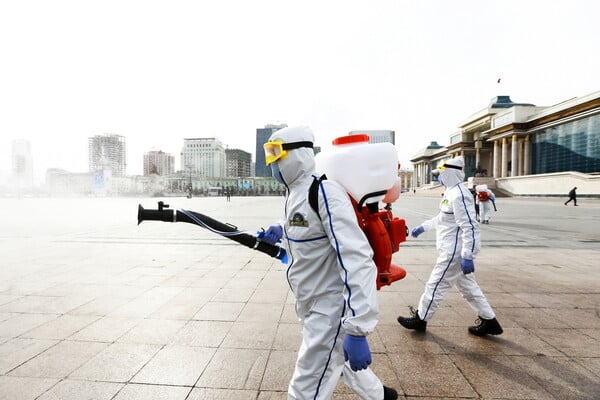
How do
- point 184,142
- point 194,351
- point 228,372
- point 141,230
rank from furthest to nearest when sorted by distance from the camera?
point 184,142
point 141,230
point 194,351
point 228,372

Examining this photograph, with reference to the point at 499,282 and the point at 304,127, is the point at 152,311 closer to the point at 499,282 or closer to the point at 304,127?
the point at 304,127

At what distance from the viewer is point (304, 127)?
6.61 ft

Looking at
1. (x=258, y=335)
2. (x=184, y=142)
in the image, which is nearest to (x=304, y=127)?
(x=258, y=335)

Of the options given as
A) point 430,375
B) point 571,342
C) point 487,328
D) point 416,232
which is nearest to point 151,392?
point 430,375

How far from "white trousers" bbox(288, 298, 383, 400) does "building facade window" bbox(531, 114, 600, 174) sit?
4911 centimetres

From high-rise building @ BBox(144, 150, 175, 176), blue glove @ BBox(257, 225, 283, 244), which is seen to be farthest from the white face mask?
high-rise building @ BBox(144, 150, 175, 176)

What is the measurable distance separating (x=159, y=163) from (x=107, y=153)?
98.1ft

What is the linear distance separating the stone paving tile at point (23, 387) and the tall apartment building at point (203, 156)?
123749mm

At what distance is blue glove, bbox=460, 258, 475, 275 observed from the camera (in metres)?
3.32

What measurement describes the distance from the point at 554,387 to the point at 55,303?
5.59 meters

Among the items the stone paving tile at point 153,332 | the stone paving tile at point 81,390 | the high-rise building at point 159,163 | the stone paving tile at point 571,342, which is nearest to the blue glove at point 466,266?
the stone paving tile at point 571,342

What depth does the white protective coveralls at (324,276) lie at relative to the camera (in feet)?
5.71

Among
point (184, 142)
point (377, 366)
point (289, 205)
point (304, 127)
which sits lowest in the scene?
point (377, 366)

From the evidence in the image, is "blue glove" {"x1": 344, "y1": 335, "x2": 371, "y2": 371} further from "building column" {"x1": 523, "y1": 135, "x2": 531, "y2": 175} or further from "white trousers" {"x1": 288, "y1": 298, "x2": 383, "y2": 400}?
"building column" {"x1": 523, "y1": 135, "x2": 531, "y2": 175}
